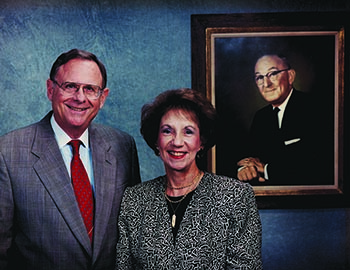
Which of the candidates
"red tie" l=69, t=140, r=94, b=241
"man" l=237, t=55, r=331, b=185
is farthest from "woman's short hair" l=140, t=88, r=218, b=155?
"man" l=237, t=55, r=331, b=185

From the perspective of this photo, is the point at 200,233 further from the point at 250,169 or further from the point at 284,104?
the point at 284,104

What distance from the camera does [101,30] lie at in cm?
319

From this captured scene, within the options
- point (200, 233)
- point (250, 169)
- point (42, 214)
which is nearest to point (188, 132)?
point (200, 233)

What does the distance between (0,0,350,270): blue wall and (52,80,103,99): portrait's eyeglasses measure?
866 mm

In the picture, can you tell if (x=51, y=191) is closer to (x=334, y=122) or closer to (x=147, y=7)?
(x=147, y=7)

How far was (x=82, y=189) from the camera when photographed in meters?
2.33

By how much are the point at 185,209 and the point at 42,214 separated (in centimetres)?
67

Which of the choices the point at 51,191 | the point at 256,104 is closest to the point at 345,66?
the point at 256,104

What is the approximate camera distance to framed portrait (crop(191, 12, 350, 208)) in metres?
3.22

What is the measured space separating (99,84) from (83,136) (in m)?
0.28

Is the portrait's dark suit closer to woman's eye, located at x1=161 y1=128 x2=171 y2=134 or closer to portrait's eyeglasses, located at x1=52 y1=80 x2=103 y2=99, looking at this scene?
woman's eye, located at x1=161 y1=128 x2=171 y2=134

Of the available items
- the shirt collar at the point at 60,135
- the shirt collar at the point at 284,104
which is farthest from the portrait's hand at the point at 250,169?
the shirt collar at the point at 60,135

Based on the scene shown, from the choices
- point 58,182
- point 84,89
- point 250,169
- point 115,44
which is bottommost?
point 250,169

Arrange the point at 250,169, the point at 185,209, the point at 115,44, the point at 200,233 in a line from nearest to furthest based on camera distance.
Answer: the point at 200,233 → the point at 185,209 → the point at 115,44 → the point at 250,169
